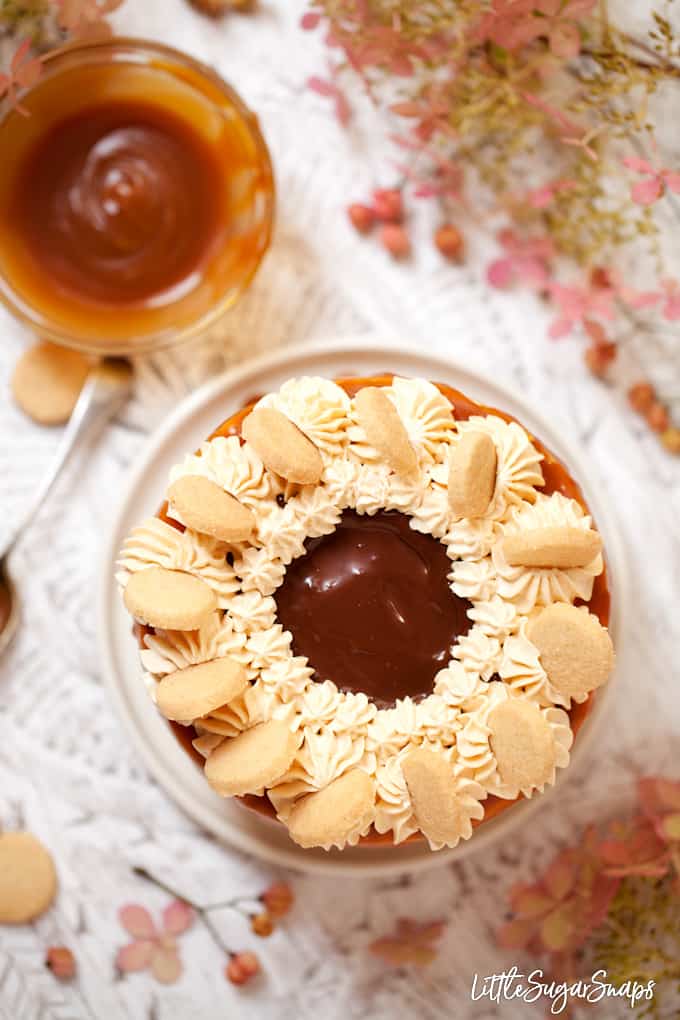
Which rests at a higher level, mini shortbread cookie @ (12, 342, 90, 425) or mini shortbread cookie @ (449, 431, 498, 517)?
mini shortbread cookie @ (12, 342, 90, 425)

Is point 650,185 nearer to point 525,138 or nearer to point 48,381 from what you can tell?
point 525,138

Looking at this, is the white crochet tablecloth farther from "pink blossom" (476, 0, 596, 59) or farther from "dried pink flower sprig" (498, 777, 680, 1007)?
"pink blossom" (476, 0, 596, 59)

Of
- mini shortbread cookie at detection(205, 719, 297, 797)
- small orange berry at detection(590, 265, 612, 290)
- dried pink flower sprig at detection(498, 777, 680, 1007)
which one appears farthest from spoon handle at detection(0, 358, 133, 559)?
dried pink flower sprig at detection(498, 777, 680, 1007)

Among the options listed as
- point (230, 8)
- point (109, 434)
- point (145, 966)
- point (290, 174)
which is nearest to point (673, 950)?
point (145, 966)

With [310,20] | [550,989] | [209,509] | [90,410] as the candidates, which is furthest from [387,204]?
[550,989]

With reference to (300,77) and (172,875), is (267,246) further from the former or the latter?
(172,875)

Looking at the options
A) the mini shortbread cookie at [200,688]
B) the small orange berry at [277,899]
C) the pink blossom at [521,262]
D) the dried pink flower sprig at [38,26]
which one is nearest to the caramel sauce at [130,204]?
the dried pink flower sprig at [38,26]

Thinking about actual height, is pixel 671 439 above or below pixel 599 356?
below

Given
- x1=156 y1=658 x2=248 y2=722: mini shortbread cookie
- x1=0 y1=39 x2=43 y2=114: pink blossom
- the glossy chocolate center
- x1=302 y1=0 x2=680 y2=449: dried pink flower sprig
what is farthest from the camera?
x1=302 y1=0 x2=680 y2=449: dried pink flower sprig
